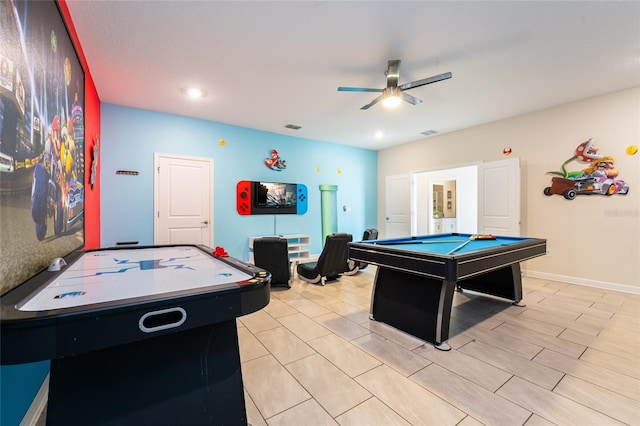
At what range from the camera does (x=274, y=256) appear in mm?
4145

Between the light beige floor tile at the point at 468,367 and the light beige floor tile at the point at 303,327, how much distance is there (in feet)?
2.99

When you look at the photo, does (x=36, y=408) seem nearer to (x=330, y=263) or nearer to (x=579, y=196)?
(x=330, y=263)

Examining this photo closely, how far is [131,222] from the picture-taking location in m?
4.34

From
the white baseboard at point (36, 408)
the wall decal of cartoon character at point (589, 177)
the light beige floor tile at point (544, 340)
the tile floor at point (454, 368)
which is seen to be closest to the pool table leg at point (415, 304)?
the tile floor at point (454, 368)

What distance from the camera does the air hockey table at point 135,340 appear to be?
824 mm

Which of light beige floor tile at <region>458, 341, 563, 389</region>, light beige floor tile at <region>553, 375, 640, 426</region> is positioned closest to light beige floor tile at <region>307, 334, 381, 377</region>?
light beige floor tile at <region>458, 341, 563, 389</region>

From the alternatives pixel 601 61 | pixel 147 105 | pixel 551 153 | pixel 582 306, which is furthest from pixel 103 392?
pixel 551 153

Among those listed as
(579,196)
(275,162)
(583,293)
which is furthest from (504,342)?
(275,162)

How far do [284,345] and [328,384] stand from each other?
0.67 meters

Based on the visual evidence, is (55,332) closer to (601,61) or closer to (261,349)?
(261,349)

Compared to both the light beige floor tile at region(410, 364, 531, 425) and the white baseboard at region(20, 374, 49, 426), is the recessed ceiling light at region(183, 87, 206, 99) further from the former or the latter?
the light beige floor tile at region(410, 364, 531, 425)

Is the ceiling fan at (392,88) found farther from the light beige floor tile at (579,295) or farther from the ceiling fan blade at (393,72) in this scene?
the light beige floor tile at (579,295)

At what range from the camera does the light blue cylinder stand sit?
257 inches

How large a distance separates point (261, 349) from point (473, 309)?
2.52 m
